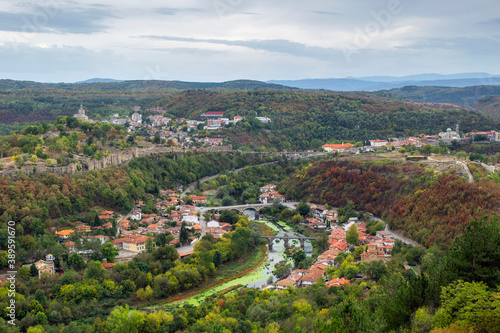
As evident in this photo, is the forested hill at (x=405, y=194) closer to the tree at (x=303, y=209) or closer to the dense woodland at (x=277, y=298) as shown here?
the tree at (x=303, y=209)

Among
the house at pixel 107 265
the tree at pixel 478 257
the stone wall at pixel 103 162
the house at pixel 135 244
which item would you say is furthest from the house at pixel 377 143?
the tree at pixel 478 257

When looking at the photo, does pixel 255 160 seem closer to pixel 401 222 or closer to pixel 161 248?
pixel 401 222

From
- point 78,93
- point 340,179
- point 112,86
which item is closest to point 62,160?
point 340,179

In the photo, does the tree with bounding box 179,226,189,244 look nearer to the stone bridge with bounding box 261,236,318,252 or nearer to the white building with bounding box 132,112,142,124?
the stone bridge with bounding box 261,236,318,252

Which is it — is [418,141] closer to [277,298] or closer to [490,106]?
[277,298]

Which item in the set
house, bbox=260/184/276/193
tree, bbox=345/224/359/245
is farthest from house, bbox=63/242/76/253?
house, bbox=260/184/276/193

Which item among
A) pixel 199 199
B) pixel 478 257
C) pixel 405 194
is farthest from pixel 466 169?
pixel 478 257
